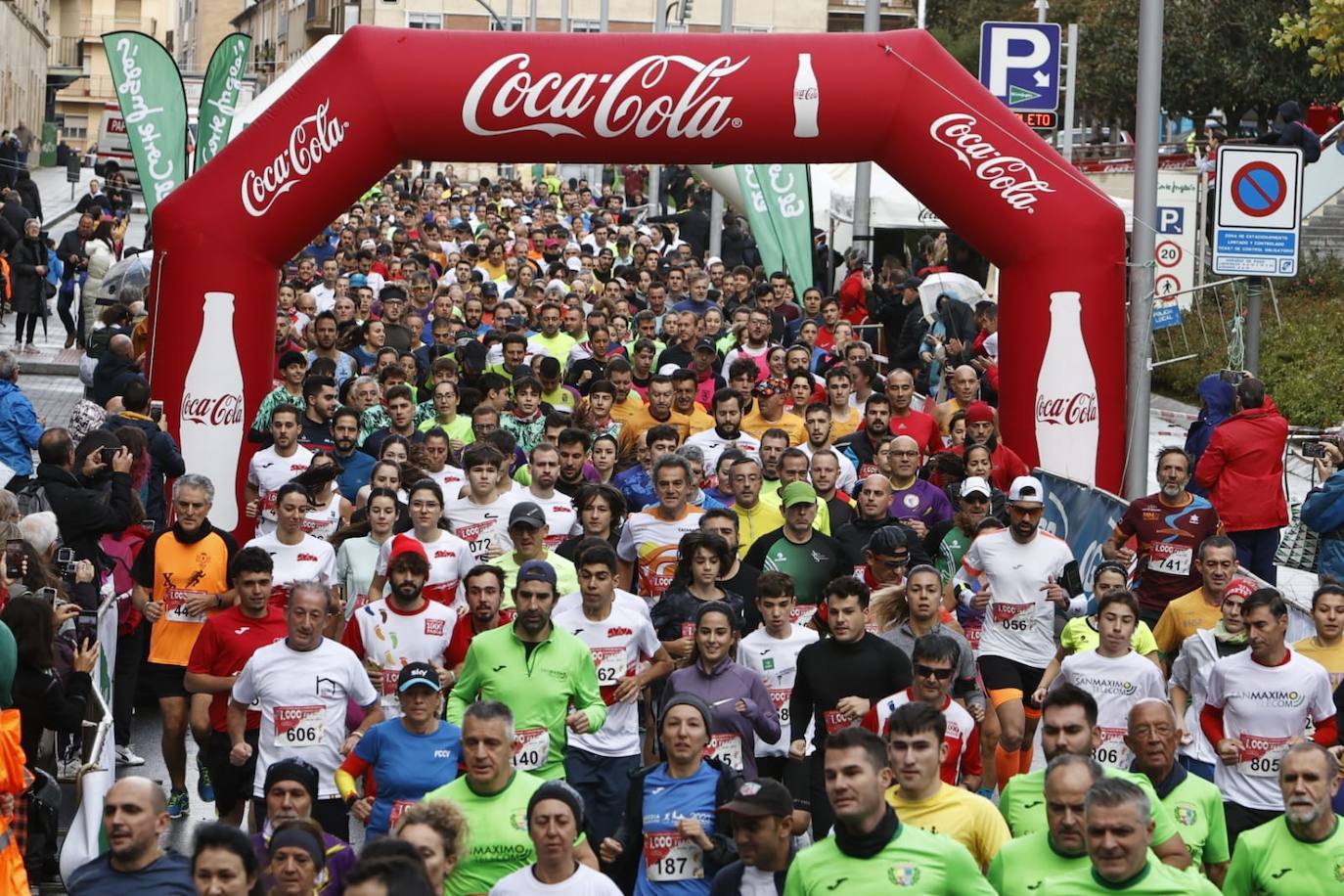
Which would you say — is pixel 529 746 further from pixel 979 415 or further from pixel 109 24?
pixel 109 24

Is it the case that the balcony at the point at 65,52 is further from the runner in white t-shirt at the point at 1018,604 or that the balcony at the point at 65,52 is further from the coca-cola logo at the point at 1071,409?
the runner in white t-shirt at the point at 1018,604

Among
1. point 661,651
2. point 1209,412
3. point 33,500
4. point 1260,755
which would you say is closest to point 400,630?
point 661,651

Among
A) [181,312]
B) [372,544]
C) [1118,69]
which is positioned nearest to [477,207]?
[1118,69]

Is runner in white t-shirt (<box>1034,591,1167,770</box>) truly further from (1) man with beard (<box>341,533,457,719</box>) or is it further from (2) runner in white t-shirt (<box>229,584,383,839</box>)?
(2) runner in white t-shirt (<box>229,584,383,839</box>)

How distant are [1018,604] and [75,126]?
10731cm

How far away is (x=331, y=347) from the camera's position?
57.9ft

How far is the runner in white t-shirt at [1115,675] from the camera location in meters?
9.92

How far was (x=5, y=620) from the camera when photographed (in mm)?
9508

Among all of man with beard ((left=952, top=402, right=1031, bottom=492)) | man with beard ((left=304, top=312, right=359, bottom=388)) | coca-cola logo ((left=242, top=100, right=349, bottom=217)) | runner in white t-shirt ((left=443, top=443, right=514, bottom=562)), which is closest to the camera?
runner in white t-shirt ((left=443, top=443, right=514, bottom=562))

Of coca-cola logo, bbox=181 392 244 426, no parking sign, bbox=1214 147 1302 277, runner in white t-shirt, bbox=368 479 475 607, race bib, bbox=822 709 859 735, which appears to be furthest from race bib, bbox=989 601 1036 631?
coca-cola logo, bbox=181 392 244 426

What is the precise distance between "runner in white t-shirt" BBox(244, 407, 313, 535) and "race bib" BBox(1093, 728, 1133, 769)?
5.17m

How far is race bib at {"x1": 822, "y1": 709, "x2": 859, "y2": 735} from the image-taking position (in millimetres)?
9414

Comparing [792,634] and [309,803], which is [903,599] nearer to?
[792,634]

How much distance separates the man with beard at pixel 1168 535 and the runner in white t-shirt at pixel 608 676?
120 inches
